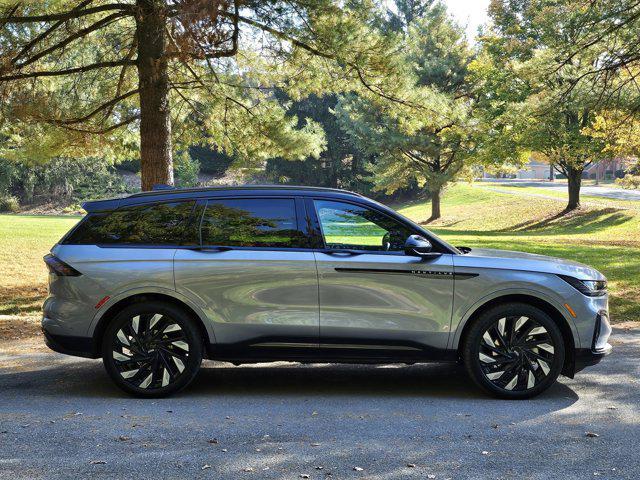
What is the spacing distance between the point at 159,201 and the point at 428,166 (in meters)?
35.9

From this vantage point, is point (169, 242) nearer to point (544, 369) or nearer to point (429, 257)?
point (429, 257)

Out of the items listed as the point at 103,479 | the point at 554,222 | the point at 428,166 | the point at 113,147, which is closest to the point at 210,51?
the point at 113,147

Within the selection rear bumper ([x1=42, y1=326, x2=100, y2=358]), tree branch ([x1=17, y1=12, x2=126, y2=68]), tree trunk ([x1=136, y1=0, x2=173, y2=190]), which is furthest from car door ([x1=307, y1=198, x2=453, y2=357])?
tree branch ([x1=17, y1=12, x2=126, y2=68])

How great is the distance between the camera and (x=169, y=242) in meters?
5.83

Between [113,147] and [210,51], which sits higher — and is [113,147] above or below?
below

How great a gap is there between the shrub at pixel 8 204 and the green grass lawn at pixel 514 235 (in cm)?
1550

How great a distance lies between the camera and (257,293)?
5648 millimetres

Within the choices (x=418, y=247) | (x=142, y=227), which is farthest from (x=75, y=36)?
(x=418, y=247)

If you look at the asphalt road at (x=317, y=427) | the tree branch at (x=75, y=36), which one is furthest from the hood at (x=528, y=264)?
the tree branch at (x=75, y=36)

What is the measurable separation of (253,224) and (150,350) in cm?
133

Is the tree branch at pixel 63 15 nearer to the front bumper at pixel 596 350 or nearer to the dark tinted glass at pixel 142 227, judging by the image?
the dark tinted glass at pixel 142 227

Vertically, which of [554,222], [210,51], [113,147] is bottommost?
[554,222]

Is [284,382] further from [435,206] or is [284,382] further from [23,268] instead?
[435,206]

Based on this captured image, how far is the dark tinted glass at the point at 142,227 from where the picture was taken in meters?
5.85
